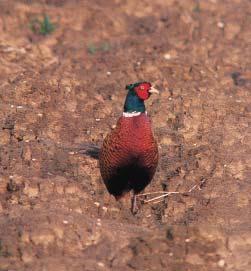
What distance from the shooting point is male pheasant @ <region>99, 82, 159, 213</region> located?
7031mm

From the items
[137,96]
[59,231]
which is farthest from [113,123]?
[59,231]

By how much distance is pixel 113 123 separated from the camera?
895 cm

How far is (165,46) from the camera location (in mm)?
10898

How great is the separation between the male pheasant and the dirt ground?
396 millimetres

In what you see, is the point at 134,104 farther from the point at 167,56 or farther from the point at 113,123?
the point at 167,56

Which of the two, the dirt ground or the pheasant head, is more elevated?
the pheasant head

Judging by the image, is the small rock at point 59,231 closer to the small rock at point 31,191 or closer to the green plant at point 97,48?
the small rock at point 31,191

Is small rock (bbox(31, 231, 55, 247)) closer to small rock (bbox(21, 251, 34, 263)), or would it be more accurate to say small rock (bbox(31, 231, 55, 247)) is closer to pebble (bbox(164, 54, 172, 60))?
small rock (bbox(21, 251, 34, 263))

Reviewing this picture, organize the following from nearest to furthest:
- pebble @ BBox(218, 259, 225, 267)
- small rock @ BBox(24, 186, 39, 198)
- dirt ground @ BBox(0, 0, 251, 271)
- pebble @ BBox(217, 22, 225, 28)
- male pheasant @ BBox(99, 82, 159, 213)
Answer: pebble @ BBox(218, 259, 225, 267) < dirt ground @ BBox(0, 0, 251, 271) < male pheasant @ BBox(99, 82, 159, 213) < small rock @ BBox(24, 186, 39, 198) < pebble @ BBox(217, 22, 225, 28)

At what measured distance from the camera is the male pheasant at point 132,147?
7.03 metres

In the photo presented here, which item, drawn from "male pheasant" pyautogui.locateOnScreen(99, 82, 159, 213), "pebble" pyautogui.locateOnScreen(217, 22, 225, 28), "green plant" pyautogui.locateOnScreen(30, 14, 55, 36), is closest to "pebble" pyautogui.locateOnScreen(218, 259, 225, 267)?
"male pheasant" pyautogui.locateOnScreen(99, 82, 159, 213)

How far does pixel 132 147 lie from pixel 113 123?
195 cm

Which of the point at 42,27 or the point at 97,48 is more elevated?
the point at 42,27

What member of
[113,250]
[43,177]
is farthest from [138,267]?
[43,177]
